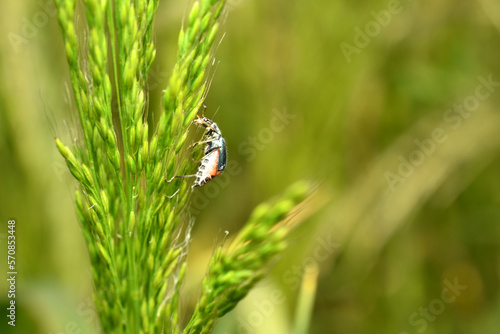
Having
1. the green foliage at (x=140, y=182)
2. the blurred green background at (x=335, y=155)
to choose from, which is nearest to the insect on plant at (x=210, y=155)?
the green foliage at (x=140, y=182)

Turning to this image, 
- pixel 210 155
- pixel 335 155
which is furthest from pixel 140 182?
pixel 335 155

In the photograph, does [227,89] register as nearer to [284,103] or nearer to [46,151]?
[284,103]

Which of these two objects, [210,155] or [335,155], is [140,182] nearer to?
[210,155]

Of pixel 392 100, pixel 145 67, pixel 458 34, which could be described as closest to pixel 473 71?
pixel 458 34

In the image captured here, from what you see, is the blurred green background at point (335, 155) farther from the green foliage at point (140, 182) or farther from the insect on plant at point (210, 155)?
the green foliage at point (140, 182)

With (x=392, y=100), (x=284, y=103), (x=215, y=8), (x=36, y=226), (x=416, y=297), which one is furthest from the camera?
(x=392, y=100)
